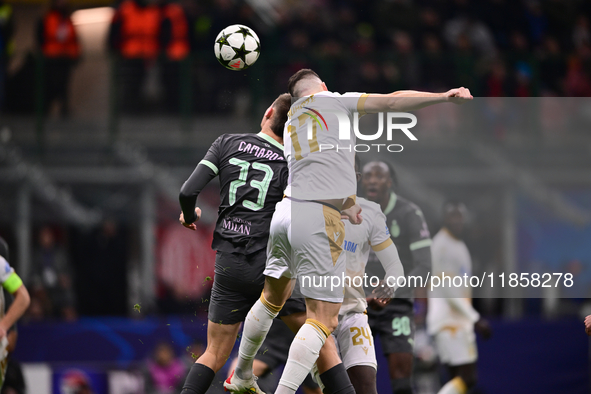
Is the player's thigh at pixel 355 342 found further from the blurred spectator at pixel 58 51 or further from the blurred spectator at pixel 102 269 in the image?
the blurred spectator at pixel 58 51

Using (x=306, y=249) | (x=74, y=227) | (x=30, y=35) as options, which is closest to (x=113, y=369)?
(x=74, y=227)

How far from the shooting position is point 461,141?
8008mm

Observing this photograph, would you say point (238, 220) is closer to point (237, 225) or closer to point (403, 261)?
point (237, 225)

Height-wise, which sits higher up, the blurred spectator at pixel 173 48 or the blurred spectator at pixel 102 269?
the blurred spectator at pixel 173 48

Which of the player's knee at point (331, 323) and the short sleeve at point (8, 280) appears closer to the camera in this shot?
the player's knee at point (331, 323)

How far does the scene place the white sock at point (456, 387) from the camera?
845 centimetres

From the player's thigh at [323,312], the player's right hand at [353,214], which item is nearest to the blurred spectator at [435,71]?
the player's right hand at [353,214]

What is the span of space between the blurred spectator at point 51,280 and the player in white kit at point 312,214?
6695 mm

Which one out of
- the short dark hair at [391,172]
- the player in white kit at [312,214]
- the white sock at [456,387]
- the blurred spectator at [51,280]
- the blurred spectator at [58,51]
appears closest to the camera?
the player in white kit at [312,214]

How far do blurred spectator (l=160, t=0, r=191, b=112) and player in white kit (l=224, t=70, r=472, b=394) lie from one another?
7408mm

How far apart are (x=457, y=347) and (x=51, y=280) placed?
642 cm

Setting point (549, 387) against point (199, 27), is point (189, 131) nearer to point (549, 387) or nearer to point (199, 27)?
point (199, 27)

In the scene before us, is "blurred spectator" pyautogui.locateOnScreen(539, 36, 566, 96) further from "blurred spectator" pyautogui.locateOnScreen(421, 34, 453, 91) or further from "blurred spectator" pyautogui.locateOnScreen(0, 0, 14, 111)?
"blurred spectator" pyautogui.locateOnScreen(0, 0, 14, 111)

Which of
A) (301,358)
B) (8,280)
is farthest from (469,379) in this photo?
(8,280)
